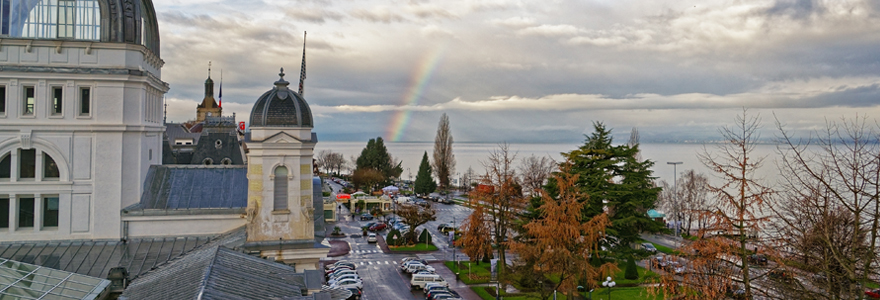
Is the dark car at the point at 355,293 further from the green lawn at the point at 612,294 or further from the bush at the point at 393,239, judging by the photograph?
the bush at the point at 393,239

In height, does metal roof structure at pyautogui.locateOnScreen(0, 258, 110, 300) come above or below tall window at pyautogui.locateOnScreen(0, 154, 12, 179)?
below

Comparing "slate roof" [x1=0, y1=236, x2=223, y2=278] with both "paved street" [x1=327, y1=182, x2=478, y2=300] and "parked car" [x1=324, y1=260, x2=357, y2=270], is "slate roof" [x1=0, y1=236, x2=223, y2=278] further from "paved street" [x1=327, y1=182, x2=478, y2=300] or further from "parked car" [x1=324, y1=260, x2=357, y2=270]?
"parked car" [x1=324, y1=260, x2=357, y2=270]

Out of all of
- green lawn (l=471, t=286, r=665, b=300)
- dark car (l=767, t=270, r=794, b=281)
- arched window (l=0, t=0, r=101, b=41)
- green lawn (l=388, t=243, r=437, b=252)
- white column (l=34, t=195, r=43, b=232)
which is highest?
arched window (l=0, t=0, r=101, b=41)

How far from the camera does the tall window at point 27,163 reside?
1988 centimetres

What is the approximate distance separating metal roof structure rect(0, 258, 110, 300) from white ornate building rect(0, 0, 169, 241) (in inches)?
205

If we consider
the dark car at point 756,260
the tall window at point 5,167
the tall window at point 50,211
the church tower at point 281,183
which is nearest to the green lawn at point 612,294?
the dark car at point 756,260

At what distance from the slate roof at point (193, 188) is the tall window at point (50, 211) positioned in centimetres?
242

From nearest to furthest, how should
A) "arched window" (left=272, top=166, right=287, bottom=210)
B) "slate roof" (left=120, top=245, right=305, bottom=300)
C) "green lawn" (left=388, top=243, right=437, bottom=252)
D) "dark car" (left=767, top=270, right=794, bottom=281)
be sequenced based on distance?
"dark car" (left=767, top=270, right=794, bottom=281), "slate roof" (left=120, top=245, right=305, bottom=300), "arched window" (left=272, top=166, right=287, bottom=210), "green lawn" (left=388, top=243, right=437, bottom=252)

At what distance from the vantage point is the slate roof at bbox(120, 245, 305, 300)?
12.5 meters

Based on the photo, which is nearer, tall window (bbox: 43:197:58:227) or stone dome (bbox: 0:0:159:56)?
stone dome (bbox: 0:0:159:56)

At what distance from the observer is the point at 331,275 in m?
35.9

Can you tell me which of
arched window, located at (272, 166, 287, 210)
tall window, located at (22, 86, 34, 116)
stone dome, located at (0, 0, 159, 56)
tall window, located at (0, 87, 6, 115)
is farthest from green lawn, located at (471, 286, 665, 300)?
tall window, located at (0, 87, 6, 115)

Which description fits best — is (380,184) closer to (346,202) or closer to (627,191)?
(346,202)

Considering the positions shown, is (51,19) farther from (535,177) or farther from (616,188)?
(535,177)
